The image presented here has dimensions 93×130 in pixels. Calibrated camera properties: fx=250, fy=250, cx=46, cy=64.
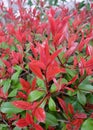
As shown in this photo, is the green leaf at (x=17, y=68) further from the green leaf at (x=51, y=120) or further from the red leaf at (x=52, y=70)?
the red leaf at (x=52, y=70)

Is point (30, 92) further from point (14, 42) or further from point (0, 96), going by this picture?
point (14, 42)

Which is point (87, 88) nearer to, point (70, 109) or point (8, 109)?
point (70, 109)

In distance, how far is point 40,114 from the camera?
0.83 m

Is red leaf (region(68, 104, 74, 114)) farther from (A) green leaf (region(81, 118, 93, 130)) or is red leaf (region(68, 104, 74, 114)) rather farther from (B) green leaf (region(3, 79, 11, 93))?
(B) green leaf (region(3, 79, 11, 93))

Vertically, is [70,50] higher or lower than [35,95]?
higher

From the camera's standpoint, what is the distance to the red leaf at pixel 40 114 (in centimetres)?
82

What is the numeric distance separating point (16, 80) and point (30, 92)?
21cm

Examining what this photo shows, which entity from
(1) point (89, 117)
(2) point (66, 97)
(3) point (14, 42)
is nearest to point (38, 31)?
(3) point (14, 42)

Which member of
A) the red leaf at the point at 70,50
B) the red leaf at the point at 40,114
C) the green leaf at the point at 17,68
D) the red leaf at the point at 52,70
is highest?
the red leaf at the point at 70,50

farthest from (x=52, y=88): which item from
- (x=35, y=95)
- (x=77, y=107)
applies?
(x=77, y=107)

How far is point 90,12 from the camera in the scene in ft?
7.49

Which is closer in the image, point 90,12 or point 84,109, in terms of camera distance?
point 84,109

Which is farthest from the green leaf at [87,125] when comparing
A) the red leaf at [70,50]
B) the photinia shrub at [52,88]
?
the red leaf at [70,50]

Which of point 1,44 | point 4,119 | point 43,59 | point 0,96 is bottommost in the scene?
point 4,119
